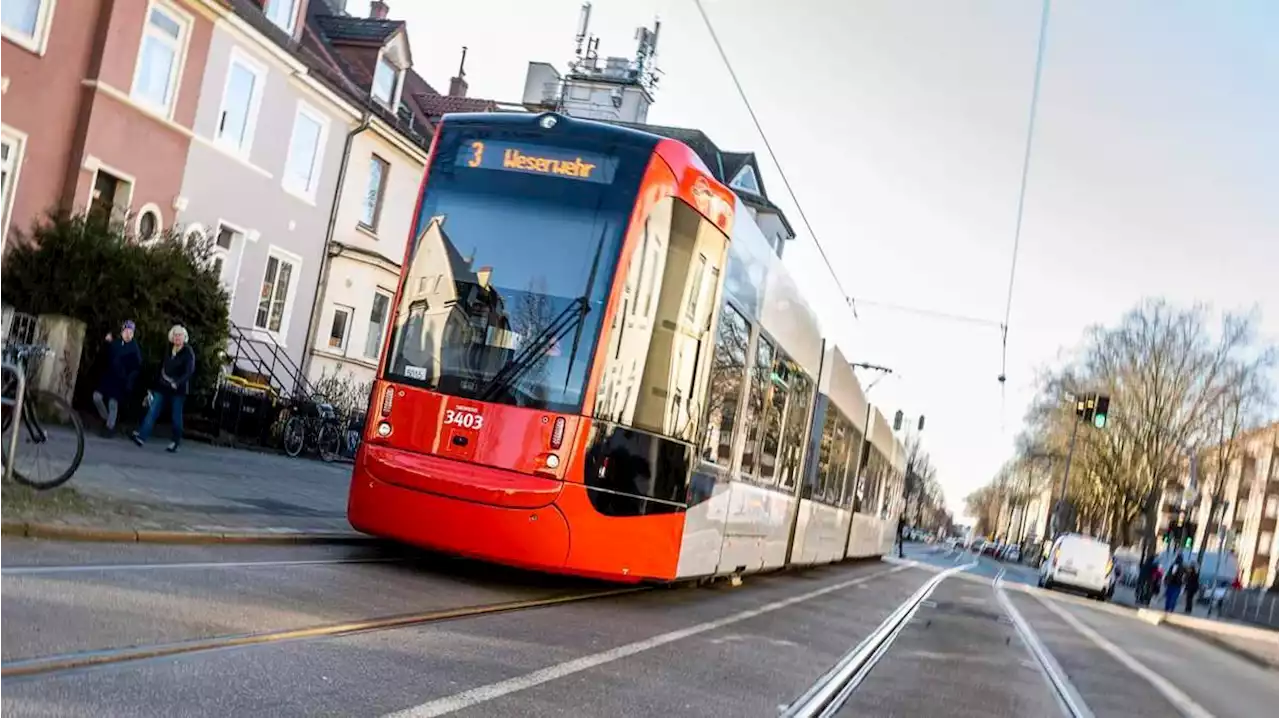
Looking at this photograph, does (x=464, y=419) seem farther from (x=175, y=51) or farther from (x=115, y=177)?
(x=175, y=51)

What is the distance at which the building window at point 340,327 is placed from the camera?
29.2 metres

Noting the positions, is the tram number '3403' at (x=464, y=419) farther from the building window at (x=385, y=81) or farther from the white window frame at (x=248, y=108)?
the building window at (x=385, y=81)

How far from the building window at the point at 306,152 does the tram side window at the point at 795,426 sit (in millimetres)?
14138

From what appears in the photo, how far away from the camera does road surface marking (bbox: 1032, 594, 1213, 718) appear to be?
35.3 feet

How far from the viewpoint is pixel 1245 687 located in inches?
584

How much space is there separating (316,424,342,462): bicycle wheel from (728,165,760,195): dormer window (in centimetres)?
3449

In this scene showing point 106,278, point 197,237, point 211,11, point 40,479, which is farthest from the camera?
point 211,11

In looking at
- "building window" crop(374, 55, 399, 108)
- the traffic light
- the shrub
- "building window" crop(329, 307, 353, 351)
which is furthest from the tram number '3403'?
the traffic light

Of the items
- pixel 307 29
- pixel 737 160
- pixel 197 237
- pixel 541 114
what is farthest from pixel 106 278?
pixel 737 160

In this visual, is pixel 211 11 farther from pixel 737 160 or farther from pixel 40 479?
pixel 737 160

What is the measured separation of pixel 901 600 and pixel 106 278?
40.7ft

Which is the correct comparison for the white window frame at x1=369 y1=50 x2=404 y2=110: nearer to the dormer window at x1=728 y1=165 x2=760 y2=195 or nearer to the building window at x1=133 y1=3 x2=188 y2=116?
the building window at x1=133 y1=3 x2=188 y2=116

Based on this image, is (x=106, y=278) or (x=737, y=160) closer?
(x=106, y=278)

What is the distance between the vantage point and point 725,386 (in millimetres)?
11984
